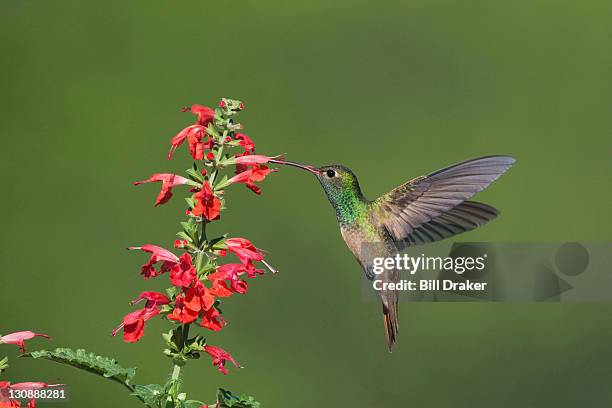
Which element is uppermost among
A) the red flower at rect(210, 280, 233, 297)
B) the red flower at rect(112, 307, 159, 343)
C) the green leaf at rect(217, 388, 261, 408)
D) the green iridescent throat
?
the green iridescent throat

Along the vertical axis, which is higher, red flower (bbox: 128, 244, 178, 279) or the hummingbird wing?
the hummingbird wing

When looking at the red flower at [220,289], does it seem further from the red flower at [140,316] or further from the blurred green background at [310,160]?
the blurred green background at [310,160]

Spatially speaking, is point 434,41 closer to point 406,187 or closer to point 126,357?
point 126,357

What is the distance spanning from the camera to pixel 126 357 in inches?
133

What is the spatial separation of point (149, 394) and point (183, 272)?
0.47 feet

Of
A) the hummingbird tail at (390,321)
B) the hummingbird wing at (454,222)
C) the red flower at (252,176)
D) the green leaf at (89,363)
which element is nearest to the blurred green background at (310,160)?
the hummingbird tail at (390,321)

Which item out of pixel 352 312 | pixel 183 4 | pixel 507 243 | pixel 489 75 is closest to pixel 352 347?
pixel 352 312

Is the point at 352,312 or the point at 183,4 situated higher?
the point at 183,4

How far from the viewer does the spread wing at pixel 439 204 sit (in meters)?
1.70

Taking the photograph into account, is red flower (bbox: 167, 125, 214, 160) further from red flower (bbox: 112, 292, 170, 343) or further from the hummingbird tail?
the hummingbird tail

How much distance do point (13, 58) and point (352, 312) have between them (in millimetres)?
1837

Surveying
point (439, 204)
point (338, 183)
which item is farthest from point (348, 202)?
point (439, 204)

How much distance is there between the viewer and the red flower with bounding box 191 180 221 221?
1032mm

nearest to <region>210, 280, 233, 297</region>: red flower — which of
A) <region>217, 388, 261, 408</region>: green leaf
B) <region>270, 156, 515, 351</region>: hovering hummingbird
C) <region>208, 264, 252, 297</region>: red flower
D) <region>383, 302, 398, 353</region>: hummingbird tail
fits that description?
<region>208, 264, 252, 297</region>: red flower
